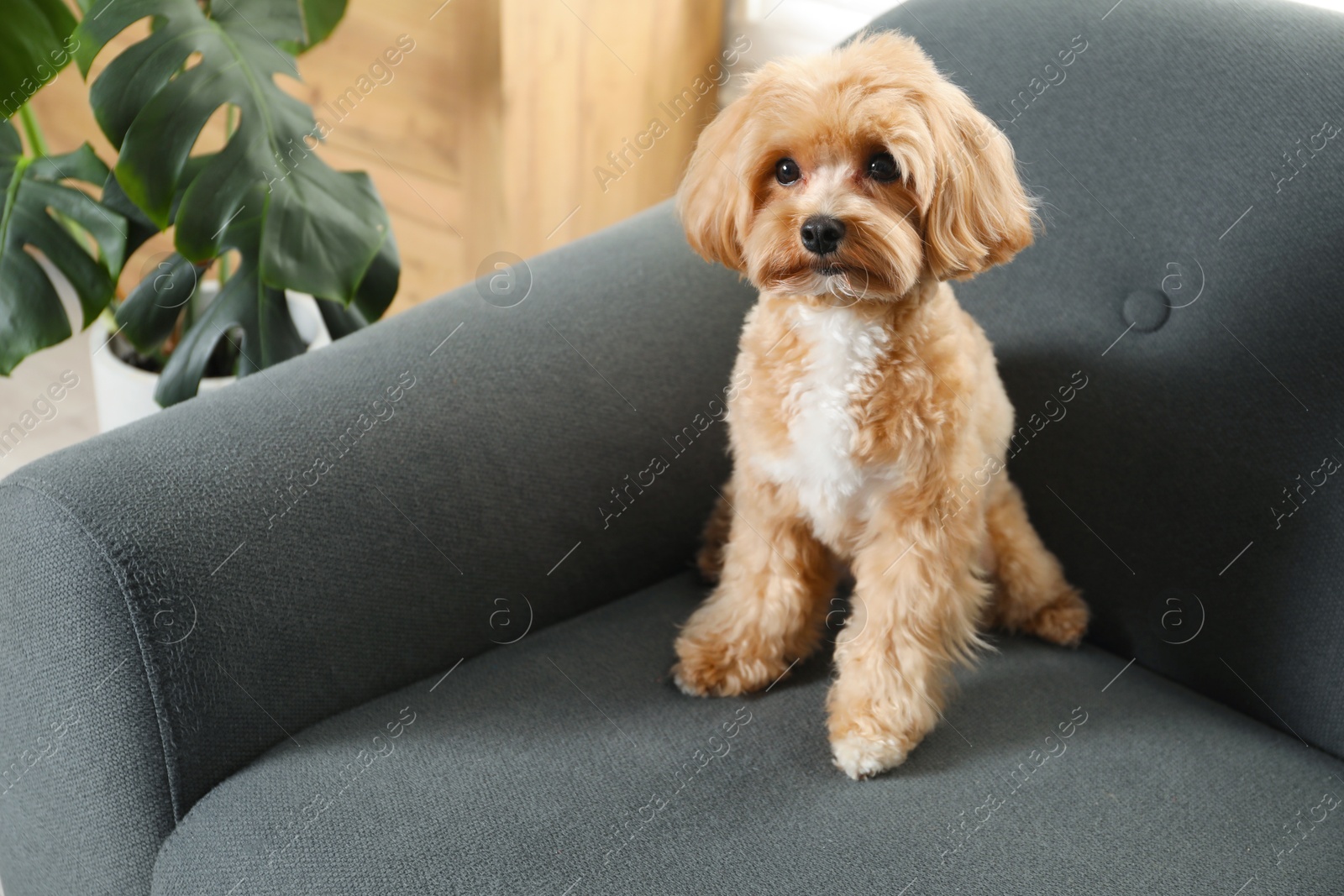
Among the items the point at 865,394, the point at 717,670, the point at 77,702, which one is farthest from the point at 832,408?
the point at 77,702

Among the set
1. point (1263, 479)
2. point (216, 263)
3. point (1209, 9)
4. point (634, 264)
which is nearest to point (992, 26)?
point (1209, 9)

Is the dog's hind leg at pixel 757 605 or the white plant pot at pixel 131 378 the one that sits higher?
the dog's hind leg at pixel 757 605

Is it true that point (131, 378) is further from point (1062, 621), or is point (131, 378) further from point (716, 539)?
point (1062, 621)

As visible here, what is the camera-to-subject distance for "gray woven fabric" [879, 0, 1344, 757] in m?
1.20

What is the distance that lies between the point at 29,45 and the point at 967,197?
3.89ft

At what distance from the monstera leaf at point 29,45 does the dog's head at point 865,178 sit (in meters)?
0.91

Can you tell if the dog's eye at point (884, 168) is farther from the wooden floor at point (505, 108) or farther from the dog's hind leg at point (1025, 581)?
the wooden floor at point (505, 108)

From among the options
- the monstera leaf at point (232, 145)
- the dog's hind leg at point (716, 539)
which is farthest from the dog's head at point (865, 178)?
the monstera leaf at point (232, 145)

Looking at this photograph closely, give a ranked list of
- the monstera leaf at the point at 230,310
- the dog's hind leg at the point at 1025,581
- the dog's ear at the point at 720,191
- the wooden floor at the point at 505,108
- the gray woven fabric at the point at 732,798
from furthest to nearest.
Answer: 1. the wooden floor at the point at 505,108
2. the monstera leaf at the point at 230,310
3. the dog's hind leg at the point at 1025,581
4. the dog's ear at the point at 720,191
5. the gray woven fabric at the point at 732,798

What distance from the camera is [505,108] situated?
6.97 feet

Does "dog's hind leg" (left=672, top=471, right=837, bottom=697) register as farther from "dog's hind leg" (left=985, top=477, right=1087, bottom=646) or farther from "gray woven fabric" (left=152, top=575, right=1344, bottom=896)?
"dog's hind leg" (left=985, top=477, right=1087, bottom=646)

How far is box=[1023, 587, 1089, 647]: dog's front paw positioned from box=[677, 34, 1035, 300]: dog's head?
47 cm

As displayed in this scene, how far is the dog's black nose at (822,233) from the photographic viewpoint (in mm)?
990

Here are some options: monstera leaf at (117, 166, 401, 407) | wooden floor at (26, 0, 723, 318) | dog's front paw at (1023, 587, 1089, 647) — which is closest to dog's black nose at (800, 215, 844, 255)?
dog's front paw at (1023, 587, 1089, 647)
